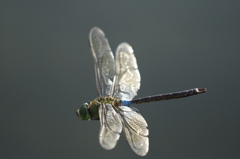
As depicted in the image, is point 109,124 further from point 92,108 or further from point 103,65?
point 103,65

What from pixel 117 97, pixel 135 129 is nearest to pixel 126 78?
pixel 117 97

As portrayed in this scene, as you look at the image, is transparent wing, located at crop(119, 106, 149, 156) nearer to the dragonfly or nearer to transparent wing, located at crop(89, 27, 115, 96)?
the dragonfly

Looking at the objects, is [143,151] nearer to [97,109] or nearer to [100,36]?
[97,109]

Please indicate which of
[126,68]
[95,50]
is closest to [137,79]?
[126,68]

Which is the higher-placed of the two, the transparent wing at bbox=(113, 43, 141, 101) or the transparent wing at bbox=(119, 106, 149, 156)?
the transparent wing at bbox=(113, 43, 141, 101)

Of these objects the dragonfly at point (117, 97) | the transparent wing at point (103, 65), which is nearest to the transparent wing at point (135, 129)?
the dragonfly at point (117, 97)

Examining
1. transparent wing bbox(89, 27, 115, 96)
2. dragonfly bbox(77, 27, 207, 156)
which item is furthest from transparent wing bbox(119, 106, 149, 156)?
transparent wing bbox(89, 27, 115, 96)

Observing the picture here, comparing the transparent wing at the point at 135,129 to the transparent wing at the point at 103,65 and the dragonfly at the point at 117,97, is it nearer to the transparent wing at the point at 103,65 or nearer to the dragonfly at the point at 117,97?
the dragonfly at the point at 117,97

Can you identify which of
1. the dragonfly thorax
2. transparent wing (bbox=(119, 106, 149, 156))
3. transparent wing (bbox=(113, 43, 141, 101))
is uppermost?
transparent wing (bbox=(113, 43, 141, 101))
